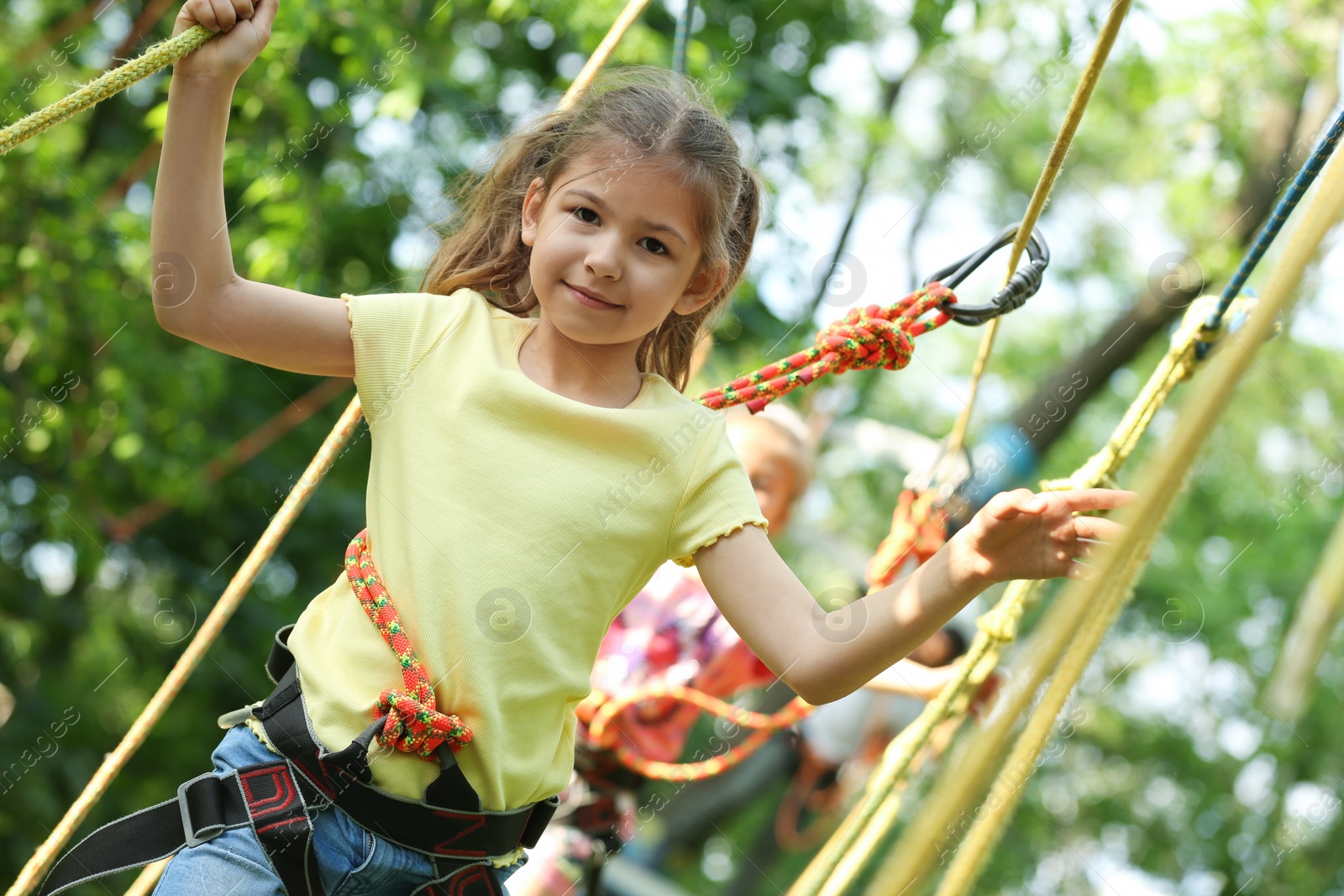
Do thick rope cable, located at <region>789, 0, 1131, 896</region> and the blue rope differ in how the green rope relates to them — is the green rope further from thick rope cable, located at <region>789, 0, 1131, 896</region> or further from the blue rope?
the blue rope

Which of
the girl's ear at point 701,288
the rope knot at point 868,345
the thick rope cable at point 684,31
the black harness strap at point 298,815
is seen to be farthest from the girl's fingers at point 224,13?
the thick rope cable at point 684,31

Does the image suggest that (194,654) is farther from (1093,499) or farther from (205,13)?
(1093,499)

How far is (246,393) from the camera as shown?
15.8ft

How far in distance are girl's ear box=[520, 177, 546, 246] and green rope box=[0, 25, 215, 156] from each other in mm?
373

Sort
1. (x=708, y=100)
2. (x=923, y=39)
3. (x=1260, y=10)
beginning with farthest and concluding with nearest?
(x=1260, y=10) → (x=923, y=39) → (x=708, y=100)

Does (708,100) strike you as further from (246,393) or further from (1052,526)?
(246,393)

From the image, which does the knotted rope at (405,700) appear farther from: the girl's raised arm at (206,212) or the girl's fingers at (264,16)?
Answer: the girl's fingers at (264,16)

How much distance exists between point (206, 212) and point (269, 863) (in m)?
0.63

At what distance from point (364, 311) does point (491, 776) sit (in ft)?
1.62

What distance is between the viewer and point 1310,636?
Answer: 2.27ft

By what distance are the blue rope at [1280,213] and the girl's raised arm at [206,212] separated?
1.12 m

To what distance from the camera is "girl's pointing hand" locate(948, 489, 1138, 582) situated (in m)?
1.07

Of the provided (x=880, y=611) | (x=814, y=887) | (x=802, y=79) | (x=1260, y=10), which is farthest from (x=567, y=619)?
(x=1260, y=10)

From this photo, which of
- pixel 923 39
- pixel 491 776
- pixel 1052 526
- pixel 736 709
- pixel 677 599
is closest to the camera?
pixel 1052 526
